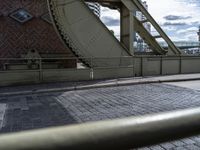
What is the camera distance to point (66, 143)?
0.94 metres

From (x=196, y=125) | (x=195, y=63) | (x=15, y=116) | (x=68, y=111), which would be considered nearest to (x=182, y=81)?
(x=195, y=63)

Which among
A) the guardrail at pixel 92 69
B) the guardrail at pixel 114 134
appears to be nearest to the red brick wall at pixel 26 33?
the guardrail at pixel 92 69

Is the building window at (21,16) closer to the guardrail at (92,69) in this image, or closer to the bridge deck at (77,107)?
the guardrail at (92,69)

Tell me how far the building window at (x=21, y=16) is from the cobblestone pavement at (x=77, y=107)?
26.3ft

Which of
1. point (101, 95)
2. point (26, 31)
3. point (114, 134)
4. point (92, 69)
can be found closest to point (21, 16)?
point (26, 31)

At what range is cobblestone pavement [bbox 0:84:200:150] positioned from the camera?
6668 mm

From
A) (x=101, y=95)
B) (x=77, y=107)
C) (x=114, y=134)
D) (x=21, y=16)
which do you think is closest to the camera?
(x=114, y=134)

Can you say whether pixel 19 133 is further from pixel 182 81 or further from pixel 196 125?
pixel 182 81

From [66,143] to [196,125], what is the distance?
1.78 feet

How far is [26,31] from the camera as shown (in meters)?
18.0

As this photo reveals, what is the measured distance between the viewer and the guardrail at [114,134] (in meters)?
0.90

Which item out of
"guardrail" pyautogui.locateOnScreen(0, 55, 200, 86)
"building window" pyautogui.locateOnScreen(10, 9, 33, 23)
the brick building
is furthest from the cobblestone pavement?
"building window" pyautogui.locateOnScreen(10, 9, 33, 23)

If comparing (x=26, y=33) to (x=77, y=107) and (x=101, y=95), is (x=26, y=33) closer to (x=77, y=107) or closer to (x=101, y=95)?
(x=101, y=95)

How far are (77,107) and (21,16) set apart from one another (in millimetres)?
11290
